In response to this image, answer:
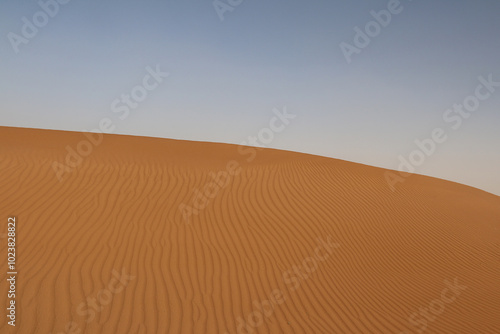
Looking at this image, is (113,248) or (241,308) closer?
(241,308)

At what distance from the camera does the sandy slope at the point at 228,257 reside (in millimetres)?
5059

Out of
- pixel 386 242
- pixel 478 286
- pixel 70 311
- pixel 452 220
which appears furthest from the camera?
pixel 452 220

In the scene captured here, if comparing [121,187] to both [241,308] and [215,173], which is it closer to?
[215,173]

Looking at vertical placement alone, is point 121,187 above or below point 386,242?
above

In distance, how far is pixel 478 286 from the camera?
7.82 metres

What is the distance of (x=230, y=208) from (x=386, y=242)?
4131 mm

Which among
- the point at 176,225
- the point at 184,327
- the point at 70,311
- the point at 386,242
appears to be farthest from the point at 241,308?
the point at 386,242

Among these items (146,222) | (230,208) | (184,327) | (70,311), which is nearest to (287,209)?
(230,208)

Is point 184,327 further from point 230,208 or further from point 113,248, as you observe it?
point 230,208

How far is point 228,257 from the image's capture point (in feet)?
22.6

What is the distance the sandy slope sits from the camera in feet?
16.6

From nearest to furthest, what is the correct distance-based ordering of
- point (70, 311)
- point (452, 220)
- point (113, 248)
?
point (70, 311) → point (113, 248) → point (452, 220)

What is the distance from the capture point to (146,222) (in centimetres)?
786

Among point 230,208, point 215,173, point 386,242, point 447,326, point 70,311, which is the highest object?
point 215,173
